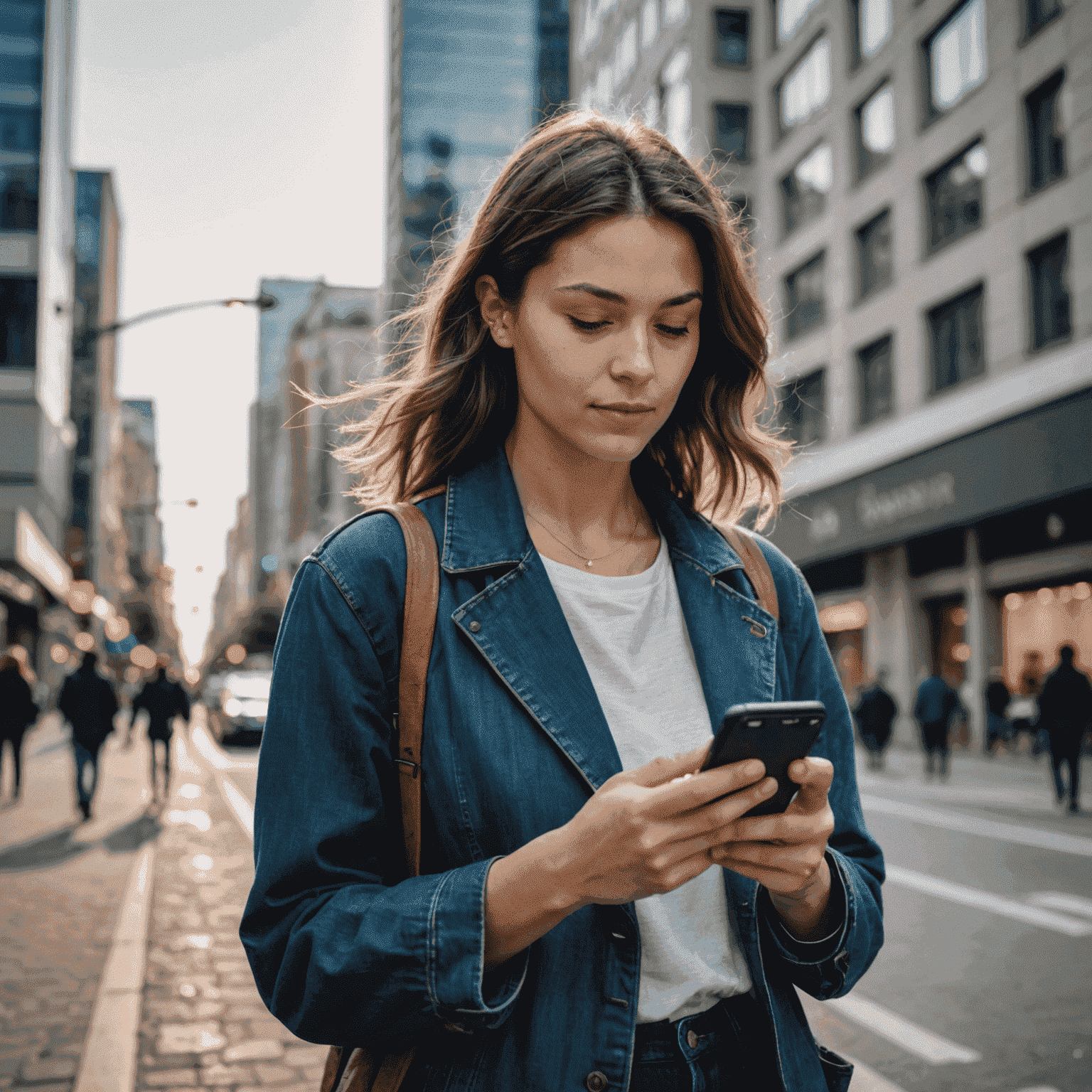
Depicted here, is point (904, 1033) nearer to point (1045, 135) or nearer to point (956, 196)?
point (1045, 135)

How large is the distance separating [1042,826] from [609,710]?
1198 centimetres

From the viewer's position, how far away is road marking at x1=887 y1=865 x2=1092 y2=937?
752 centimetres

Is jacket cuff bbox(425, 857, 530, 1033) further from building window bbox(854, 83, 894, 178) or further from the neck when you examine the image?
building window bbox(854, 83, 894, 178)

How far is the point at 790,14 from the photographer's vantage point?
3073 centimetres

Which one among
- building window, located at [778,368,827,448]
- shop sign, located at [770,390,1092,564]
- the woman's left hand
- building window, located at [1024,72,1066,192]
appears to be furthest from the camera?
building window, located at [778,368,827,448]

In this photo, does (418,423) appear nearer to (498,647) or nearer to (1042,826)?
(498,647)

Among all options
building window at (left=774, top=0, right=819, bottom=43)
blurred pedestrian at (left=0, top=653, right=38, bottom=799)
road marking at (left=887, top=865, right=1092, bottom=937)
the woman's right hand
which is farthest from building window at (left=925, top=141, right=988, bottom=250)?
the woman's right hand

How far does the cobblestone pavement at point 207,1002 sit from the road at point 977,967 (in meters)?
2.51

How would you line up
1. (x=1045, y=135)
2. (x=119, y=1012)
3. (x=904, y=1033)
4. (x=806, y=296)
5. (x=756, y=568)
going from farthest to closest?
1. (x=806, y=296)
2. (x=1045, y=135)
3. (x=119, y=1012)
4. (x=904, y=1033)
5. (x=756, y=568)

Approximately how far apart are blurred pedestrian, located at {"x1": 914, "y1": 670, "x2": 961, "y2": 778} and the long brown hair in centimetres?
1693

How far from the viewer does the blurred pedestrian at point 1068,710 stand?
1322 cm

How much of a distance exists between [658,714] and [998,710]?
21356mm

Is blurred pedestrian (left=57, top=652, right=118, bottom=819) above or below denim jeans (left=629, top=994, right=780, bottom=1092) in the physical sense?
below

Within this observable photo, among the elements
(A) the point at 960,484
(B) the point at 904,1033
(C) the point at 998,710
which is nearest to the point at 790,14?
(A) the point at 960,484
